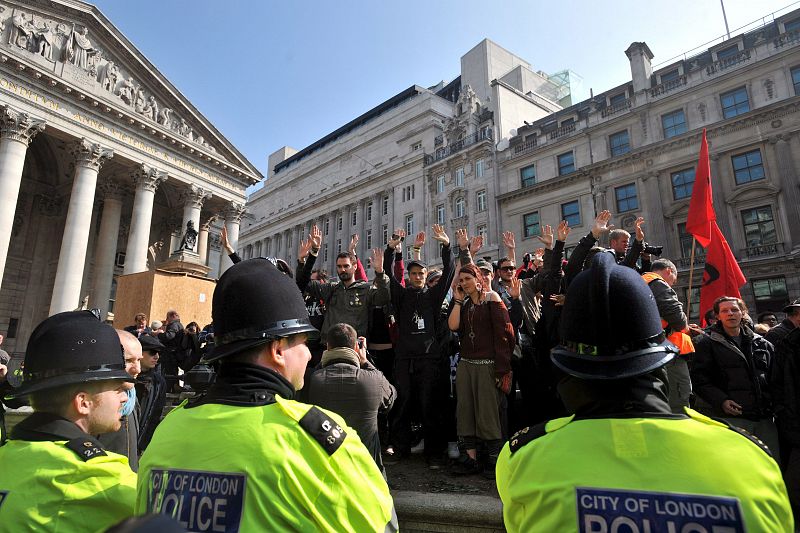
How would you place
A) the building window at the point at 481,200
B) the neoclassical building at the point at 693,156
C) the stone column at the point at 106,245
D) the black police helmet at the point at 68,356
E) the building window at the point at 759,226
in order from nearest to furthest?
the black police helmet at the point at 68,356 < the neoclassical building at the point at 693,156 < the building window at the point at 759,226 < the stone column at the point at 106,245 < the building window at the point at 481,200

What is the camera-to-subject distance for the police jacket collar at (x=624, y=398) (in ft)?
5.08

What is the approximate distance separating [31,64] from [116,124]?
4.40m

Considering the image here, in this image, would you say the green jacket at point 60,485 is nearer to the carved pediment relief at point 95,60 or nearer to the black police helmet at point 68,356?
the black police helmet at point 68,356

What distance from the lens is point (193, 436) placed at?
161cm

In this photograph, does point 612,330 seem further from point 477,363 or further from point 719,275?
point 719,275

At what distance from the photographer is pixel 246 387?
1716mm

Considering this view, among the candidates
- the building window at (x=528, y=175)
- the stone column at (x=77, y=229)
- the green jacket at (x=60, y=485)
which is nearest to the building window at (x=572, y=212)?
the building window at (x=528, y=175)

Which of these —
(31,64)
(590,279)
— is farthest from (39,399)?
(31,64)

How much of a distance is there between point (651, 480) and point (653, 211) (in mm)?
29983

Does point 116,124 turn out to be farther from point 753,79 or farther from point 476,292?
point 753,79

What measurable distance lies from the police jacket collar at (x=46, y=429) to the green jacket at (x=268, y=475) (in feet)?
2.05

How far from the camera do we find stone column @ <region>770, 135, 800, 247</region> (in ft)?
76.4

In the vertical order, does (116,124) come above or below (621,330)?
above

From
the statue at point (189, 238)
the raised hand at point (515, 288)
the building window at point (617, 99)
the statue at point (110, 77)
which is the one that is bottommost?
the raised hand at point (515, 288)
